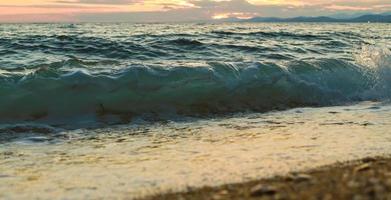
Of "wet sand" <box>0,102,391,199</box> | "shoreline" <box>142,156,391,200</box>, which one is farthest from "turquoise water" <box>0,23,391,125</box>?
"shoreline" <box>142,156,391,200</box>

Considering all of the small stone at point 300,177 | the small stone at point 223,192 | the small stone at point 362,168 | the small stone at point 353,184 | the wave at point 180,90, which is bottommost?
the wave at point 180,90

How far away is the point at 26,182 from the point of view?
4.05 meters

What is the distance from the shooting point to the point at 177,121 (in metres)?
7.21

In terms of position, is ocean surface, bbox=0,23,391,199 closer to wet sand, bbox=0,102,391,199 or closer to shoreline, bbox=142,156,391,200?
wet sand, bbox=0,102,391,199

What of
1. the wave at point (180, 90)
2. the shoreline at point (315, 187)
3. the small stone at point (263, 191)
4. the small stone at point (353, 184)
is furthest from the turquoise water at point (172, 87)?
the small stone at point (353, 184)

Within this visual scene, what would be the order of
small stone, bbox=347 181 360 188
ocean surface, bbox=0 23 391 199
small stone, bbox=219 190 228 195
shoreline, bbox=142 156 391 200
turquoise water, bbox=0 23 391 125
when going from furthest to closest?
turquoise water, bbox=0 23 391 125
ocean surface, bbox=0 23 391 199
small stone, bbox=219 190 228 195
small stone, bbox=347 181 360 188
shoreline, bbox=142 156 391 200

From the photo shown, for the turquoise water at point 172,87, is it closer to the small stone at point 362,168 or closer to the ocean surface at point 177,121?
the ocean surface at point 177,121

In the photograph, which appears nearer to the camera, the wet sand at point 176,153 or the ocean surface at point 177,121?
the wet sand at point 176,153

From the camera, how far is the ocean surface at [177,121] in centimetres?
418

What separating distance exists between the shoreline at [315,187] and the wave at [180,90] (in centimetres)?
391

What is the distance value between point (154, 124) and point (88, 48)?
350 inches

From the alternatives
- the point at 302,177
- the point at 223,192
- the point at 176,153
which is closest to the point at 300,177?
the point at 302,177

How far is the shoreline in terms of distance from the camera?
3156 mm

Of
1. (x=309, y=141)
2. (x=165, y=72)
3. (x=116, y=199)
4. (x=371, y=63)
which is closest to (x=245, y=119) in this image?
(x=309, y=141)
